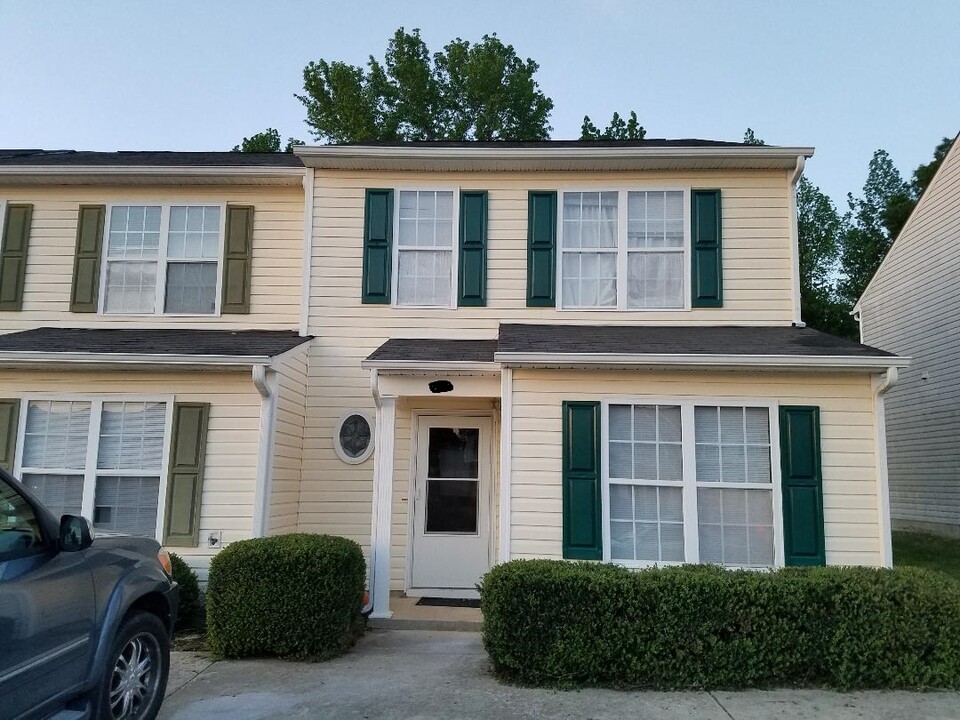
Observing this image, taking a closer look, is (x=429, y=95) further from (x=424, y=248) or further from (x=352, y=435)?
(x=352, y=435)

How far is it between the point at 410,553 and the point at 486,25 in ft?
63.4

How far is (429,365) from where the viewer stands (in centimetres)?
733

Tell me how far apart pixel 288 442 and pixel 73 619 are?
4.49 metres

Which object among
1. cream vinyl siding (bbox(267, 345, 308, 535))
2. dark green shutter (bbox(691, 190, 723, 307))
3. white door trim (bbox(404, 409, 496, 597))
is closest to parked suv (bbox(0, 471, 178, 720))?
cream vinyl siding (bbox(267, 345, 308, 535))

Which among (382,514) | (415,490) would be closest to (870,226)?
(415,490)

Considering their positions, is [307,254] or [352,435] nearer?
[352,435]

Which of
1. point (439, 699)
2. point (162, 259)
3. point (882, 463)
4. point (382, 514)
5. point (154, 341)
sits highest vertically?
point (162, 259)

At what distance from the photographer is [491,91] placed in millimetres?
22484

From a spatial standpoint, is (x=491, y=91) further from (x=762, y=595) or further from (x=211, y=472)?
(x=762, y=595)

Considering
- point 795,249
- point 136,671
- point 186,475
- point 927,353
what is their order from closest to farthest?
1. point 136,671
2. point 186,475
3. point 795,249
4. point 927,353

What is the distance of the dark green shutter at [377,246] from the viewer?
855cm

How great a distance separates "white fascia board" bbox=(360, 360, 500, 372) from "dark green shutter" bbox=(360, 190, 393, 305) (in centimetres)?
142

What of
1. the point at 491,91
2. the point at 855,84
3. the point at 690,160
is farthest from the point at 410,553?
the point at 491,91

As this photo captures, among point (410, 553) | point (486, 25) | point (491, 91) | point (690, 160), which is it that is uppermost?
point (486, 25)
